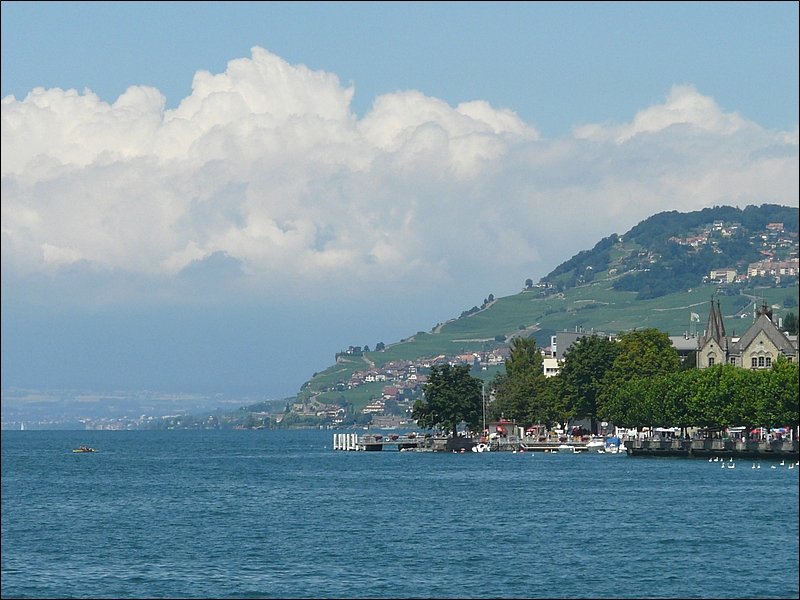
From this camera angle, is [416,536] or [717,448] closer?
[416,536]

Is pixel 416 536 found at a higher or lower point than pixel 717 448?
lower

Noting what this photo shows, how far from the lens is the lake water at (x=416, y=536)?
66812 millimetres

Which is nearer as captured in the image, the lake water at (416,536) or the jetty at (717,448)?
the lake water at (416,536)

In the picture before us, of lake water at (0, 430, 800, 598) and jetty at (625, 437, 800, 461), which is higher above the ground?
jetty at (625, 437, 800, 461)

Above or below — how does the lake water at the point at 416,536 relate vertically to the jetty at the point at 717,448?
below

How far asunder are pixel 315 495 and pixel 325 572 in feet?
168

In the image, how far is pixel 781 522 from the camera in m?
A: 89.2

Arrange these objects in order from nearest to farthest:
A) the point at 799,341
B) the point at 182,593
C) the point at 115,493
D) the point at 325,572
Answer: the point at 182,593 → the point at 325,572 → the point at 115,493 → the point at 799,341

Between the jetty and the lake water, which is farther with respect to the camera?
the jetty

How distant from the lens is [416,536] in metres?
86.4

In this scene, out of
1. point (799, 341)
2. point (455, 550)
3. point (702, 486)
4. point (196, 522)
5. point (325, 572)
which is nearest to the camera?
point (325, 572)

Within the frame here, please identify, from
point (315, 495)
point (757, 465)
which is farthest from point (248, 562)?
point (757, 465)

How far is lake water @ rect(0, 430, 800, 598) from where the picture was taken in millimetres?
66812

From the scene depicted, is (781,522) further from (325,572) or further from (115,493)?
(115,493)
